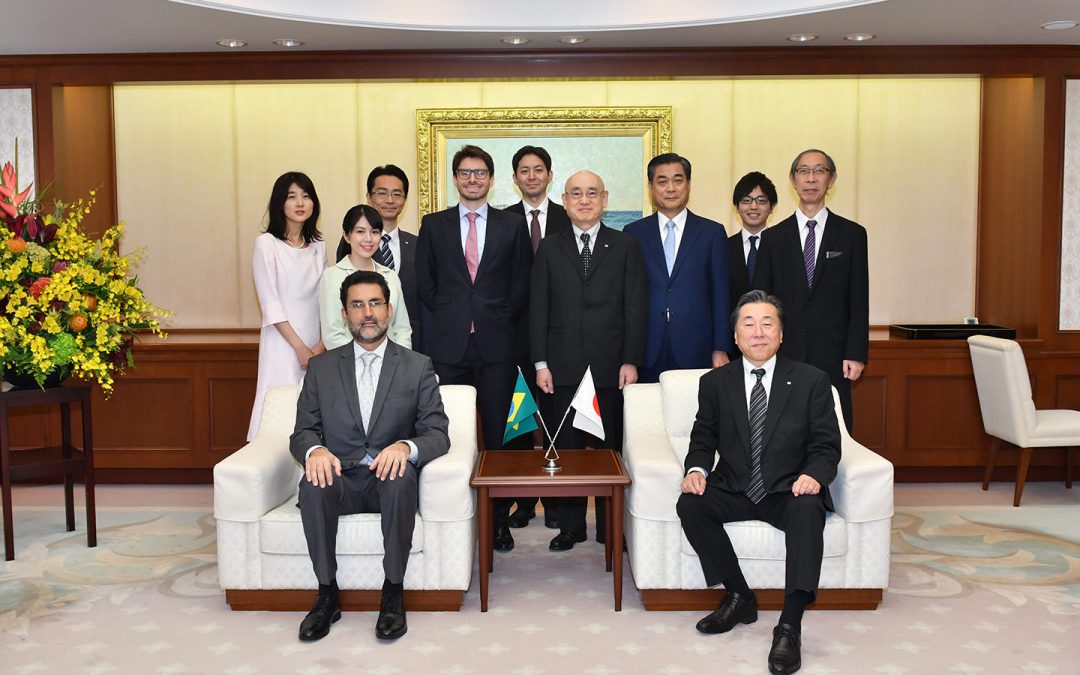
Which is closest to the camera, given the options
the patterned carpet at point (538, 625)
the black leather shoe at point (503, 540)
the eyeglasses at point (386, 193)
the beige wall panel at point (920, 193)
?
the patterned carpet at point (538, 625)

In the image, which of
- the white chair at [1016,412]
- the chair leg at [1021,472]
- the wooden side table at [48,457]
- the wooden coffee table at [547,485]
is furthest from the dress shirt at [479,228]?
the chair leg at [1021,472]

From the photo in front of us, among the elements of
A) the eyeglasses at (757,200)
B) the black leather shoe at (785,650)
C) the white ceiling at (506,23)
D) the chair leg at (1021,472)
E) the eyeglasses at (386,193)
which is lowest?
the black leather shoe at (785,650)

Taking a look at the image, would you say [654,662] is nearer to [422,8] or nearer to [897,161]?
[422,8]

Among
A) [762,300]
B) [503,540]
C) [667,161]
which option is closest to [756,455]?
[762,300]

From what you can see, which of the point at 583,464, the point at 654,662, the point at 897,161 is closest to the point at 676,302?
the point at 583,464

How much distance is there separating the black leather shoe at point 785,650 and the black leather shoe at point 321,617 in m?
1.78

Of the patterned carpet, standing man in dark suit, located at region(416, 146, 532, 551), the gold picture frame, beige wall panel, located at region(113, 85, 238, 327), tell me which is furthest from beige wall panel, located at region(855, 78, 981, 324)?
beige wall panel, located at region(113, 85, 238, 327)

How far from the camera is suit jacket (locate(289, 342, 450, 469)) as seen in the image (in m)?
4.43

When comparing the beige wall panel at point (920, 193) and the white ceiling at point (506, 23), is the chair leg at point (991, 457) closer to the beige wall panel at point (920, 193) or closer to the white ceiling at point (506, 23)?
the beige wall panel at point (920, 193)

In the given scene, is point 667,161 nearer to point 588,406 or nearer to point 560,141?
point 588,406

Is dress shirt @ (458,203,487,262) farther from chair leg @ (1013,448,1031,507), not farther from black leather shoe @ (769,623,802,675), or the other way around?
chair leg @ (1013,448,1031,507)

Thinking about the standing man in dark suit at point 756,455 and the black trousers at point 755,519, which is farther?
the standing man in dark suit at point 756,455

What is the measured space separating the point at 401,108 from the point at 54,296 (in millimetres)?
3080

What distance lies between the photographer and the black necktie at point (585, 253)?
5145mm
